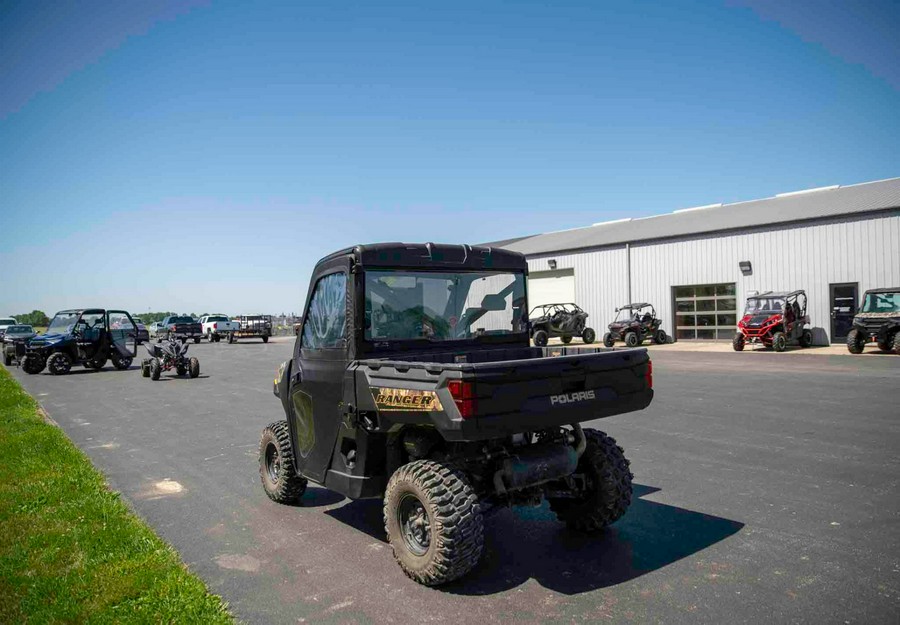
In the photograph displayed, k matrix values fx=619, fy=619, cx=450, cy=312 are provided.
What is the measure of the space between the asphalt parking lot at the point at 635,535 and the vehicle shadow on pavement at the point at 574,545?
0.6 inches

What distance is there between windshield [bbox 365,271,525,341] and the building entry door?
76.3ft

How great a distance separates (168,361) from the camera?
18.5 m

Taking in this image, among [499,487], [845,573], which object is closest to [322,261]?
[499,487]

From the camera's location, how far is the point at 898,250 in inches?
885

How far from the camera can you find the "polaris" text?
3971mm

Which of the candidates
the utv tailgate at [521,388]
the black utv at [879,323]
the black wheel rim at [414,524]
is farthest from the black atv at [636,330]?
the black wheel rim at [414,524]

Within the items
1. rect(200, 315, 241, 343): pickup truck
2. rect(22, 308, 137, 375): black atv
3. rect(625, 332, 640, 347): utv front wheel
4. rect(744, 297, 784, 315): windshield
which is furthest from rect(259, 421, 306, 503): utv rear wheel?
rect(200, 315, 241, 343): pickup truck

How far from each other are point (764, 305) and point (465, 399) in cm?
2326

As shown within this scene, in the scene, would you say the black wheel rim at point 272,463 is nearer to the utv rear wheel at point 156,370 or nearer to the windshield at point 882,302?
the utv rear wheel at point 156,370

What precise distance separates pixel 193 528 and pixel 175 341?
51.2 ft

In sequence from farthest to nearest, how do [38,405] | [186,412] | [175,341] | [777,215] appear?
[777,215] → [175,341] → [38,405] → [186,412]

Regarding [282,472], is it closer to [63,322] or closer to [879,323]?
[63,322]

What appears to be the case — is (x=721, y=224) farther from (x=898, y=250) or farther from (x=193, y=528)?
(x=193, y=528)

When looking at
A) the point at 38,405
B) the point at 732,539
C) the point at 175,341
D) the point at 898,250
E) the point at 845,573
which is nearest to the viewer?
the point at 845,573
